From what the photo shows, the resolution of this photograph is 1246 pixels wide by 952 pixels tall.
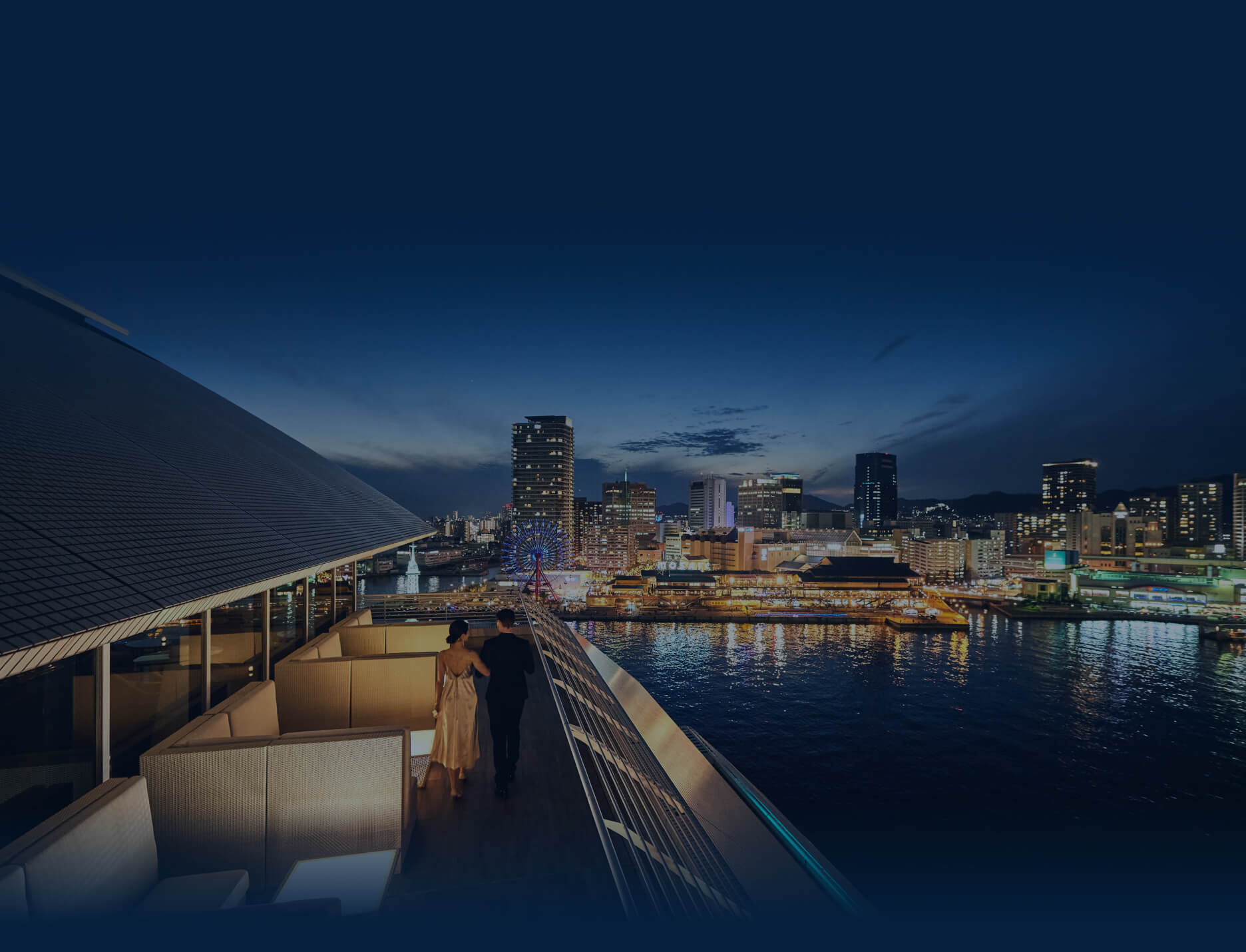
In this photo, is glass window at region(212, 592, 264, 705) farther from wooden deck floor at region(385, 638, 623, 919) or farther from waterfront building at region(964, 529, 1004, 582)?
waterfront building at region(964, 529, 1004, 582)

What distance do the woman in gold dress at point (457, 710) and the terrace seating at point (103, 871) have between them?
1.32 meters

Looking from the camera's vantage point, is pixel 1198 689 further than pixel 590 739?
Yes

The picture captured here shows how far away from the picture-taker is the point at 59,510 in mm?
2953

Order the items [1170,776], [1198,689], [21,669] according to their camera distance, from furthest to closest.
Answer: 1. [1198,689]
2. [1170,776]
3. [21,669]

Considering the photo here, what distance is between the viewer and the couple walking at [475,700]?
11.6 feet

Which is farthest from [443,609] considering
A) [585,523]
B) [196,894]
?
[585,523]

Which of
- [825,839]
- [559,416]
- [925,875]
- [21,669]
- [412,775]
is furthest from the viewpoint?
[559,416]

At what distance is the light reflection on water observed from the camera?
16281 millimetres

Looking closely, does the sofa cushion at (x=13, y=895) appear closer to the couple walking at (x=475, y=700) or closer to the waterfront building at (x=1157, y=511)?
the couple walking at (x=475, y=700)

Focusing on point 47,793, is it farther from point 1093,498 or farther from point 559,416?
point 1093,498

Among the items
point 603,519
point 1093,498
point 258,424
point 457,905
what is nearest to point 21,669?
point 457,905

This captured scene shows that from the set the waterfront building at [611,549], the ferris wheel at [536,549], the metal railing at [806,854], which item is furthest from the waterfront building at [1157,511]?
the metal railing at [806,854]

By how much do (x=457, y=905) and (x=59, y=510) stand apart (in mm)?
3030

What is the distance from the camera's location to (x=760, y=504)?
171m
